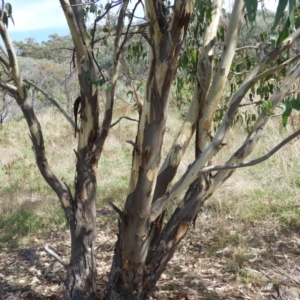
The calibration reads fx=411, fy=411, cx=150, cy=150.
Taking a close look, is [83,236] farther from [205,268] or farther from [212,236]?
[212,236]

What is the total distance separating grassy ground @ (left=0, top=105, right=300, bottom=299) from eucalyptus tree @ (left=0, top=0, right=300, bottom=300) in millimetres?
660

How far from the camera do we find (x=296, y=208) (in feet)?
13.4

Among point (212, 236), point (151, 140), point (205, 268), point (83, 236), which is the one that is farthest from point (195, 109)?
point (212, 236)

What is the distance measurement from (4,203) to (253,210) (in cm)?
319

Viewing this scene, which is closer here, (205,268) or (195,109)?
(195,109)

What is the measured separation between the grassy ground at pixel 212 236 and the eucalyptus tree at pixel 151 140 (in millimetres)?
660

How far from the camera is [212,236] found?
154 inches

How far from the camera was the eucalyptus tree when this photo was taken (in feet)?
6.59

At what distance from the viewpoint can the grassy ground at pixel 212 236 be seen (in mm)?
3111

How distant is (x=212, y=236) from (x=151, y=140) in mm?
2161

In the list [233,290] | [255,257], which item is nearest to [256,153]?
[255,257]

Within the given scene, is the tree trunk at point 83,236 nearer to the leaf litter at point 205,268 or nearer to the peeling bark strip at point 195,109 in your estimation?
the leaf litter at point 205,268

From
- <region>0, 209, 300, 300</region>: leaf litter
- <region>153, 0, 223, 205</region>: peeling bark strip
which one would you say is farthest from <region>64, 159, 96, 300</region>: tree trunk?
<region>153, 0, 223, 205</region>: peeling bark strip

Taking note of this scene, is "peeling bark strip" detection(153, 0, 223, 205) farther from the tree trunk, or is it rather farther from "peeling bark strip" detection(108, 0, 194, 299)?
the tree trunk
